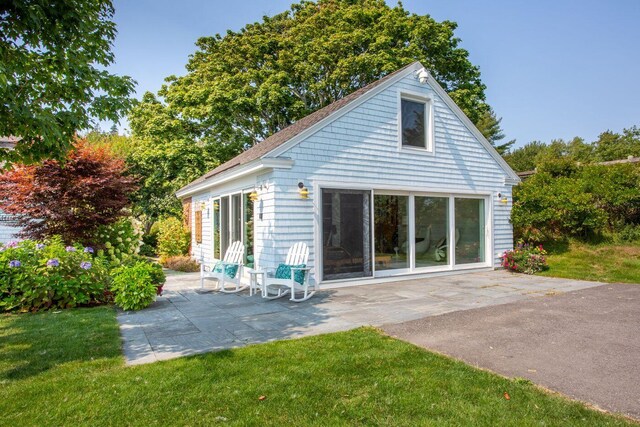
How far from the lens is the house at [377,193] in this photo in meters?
7.93

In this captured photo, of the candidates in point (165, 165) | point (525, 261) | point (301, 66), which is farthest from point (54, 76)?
point (301, 66)

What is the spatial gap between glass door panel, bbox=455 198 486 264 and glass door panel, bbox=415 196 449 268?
44cm

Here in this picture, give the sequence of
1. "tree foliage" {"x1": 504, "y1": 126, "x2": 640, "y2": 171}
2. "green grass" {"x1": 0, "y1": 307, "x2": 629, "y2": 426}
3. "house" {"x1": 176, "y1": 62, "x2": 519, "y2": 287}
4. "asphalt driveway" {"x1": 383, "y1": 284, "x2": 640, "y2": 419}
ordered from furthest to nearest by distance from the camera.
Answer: "tree foliage" {"x1": 504, "y1": 126, "x2": 640, "y2": 171}, "house" {"x1": 176, "y1": 62, "x2": 519, "y2": 287}, "asphalt driveway" {"x1": 383, "y1": 284, "x2": 640, "y2": 419}, "green grass" {"x1": 0, "y1": 307, "x2": 629, "y2": 426}

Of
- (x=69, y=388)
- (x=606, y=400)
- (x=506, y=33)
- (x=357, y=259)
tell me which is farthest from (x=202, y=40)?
(x=606, y=400)

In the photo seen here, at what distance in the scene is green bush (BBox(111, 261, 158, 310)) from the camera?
6086 millimetres

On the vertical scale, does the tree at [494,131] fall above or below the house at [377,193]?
above

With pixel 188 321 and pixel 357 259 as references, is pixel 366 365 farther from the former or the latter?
pixel 357 259

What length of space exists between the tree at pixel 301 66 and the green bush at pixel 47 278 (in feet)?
42.9

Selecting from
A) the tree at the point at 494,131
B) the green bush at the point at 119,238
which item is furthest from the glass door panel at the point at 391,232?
the tree at the point at 494,131

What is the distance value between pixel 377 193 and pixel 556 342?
205 inches

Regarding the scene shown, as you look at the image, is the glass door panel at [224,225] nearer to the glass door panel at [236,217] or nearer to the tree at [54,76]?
the glass door panel at [236,217]

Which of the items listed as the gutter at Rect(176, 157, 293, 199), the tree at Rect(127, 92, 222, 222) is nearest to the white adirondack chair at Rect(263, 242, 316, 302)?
the gutter at Rect(176, 157, 293, 199)

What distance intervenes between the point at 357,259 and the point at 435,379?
207 inches

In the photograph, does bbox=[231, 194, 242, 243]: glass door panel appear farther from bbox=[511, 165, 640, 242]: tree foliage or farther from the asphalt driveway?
bbox=[511, 165, 640, 242]: tree foliage
